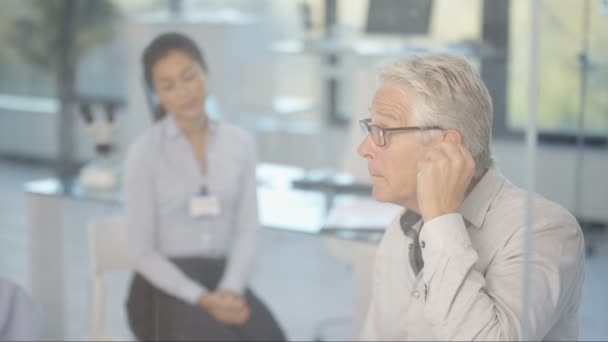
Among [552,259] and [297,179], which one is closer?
[552,259]

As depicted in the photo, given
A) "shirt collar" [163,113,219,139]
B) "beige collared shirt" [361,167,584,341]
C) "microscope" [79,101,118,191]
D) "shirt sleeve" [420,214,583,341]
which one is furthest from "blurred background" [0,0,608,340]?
"shirt collar" [163,113,219,139]

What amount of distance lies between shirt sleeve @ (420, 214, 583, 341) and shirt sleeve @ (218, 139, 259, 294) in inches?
52.2

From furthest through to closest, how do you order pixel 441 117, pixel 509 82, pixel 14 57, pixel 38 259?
pixel 14 57, pixel 38 259, pixel 509 82, pixel 441 117

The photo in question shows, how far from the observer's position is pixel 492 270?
1.36 meters

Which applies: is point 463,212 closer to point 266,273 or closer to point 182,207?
point 182,207

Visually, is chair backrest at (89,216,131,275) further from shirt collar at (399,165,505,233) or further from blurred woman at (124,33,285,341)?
shirt collar at (399,165,505,233)

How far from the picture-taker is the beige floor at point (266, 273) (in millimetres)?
2744

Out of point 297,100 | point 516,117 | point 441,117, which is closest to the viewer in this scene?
point 441,117

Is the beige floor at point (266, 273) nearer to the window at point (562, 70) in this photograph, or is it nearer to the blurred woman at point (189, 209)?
the blurred woman at point (189, 209)

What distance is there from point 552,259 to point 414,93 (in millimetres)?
324

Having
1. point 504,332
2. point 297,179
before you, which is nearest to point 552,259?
point 504,332

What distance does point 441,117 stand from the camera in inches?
53.6

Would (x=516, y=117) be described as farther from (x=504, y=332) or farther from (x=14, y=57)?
(x=14, y=57)

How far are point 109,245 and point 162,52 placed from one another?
583mm
